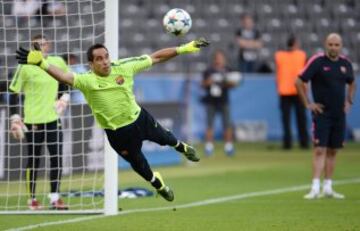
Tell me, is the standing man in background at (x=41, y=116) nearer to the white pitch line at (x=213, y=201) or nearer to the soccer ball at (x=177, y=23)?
the white pitch line at (x=213, y=201)

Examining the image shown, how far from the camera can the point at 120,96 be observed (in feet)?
37.7

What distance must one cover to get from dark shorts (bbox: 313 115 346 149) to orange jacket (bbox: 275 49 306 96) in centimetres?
900

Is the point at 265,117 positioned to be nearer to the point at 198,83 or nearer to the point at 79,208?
the point at 198,83

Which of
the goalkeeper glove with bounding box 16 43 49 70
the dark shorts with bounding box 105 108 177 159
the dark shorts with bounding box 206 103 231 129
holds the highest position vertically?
the goalkeeper glove with bounding box 16 43 49 70

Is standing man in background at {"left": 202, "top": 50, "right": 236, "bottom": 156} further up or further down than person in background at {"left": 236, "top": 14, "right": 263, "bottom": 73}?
further down

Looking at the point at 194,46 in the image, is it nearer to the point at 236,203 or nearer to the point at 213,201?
the point at 236,203

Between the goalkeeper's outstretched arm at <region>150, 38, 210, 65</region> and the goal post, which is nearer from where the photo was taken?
the goalkeeper's outstretched arm at <region>150, 38, 210, 65</region>

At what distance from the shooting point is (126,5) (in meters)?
29.1

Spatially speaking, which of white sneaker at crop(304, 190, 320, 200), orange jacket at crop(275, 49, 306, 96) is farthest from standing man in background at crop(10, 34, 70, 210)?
orange jacket at crop(275, 49, 306, 96)

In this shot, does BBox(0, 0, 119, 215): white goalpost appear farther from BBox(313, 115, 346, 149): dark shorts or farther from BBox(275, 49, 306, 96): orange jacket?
BBox(275, 49, 306, 96): orange jacket

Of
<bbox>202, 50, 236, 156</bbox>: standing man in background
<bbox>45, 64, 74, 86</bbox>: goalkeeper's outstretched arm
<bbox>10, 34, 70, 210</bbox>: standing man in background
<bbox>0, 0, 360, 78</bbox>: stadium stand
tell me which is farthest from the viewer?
<bbox>0, 0, 360, 78</bbox>: stadium stand

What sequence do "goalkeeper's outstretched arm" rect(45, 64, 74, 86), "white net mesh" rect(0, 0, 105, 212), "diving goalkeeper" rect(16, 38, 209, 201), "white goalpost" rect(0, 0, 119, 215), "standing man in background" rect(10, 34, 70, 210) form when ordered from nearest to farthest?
"goalkeeper's outstretched arm" rect(45, 64, 74, 86) < "diving goalkeeper" rect(16, 38, 209, 201) < "white goalpost" rect(0, 0, 119, 215) < "standing man in background" rect(10, 34, 70, 210) < "white net mesh" rect(0, 0, 105, 212)

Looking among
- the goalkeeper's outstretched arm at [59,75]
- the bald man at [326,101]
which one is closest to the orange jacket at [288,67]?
the bald man at [326,101]

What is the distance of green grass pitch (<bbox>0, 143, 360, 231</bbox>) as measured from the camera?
453 inches
